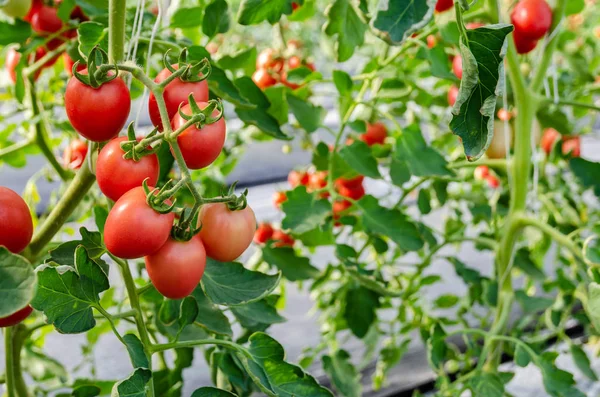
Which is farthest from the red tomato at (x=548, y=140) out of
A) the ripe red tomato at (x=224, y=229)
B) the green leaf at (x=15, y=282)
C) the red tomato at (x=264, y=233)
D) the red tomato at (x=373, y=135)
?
A: the green leaf at (x=15, y=282)

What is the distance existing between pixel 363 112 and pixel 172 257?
635 mm

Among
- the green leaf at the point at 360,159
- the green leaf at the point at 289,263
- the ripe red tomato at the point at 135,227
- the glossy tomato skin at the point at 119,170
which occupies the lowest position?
the green leaf at the point at 289,263

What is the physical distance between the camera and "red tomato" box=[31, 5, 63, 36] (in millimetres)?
584

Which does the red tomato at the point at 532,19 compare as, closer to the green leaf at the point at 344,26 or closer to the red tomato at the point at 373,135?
the green leaf at the point at 344,26

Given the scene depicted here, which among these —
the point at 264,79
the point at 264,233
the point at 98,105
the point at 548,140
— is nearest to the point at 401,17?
the point at 98,105

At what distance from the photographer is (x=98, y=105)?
1.04 ft

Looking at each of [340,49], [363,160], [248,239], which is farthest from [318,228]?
[248,239]

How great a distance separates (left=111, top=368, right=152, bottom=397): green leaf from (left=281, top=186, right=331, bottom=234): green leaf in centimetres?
29

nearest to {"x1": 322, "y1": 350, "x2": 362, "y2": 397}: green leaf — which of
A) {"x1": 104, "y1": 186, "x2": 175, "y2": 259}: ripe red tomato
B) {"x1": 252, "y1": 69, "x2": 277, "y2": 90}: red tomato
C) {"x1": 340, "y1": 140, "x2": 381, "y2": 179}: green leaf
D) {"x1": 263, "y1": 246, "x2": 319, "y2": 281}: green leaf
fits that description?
{"x1": 263, "y1": 246, "x2": 319, "y2": 281}: green leaf

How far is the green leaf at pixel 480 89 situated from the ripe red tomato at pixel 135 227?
0.53 feet

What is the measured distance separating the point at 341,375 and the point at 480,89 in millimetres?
554

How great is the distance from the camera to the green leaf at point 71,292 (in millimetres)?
328

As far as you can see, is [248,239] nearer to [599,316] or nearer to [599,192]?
[599,316]

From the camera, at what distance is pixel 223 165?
948 millimetres
